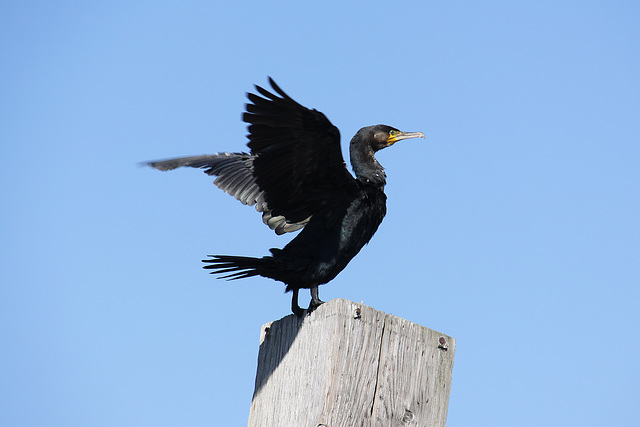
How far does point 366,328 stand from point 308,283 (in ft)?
4.38

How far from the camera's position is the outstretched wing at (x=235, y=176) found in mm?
4344

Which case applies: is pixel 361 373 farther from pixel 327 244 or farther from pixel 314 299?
pixel 327 244

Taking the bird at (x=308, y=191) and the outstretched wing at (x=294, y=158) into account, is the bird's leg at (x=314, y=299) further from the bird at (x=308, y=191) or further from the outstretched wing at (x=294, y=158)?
the outstretched wing at (x=294, y=158)

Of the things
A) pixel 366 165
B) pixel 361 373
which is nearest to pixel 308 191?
pixel 366 165

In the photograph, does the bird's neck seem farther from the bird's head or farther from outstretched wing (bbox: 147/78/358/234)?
outstretched wing (bbox: 147/78/358/234)

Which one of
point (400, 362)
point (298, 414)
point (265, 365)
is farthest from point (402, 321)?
point (265, 365)

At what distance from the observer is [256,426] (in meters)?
2.77

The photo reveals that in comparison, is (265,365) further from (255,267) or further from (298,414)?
(255,267)

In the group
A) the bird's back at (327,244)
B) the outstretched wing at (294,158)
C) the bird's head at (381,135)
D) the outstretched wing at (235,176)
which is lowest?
the bird's back at (327,244)

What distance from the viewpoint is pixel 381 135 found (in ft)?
14.5

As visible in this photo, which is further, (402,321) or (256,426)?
Result: (256,426)

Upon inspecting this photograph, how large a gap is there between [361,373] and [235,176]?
2473 mm

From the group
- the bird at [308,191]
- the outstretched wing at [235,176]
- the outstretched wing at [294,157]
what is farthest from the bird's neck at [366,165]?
the outstretched wing at [235,176]

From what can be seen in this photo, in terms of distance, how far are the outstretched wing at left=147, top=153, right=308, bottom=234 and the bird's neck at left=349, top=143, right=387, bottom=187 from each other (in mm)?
545
